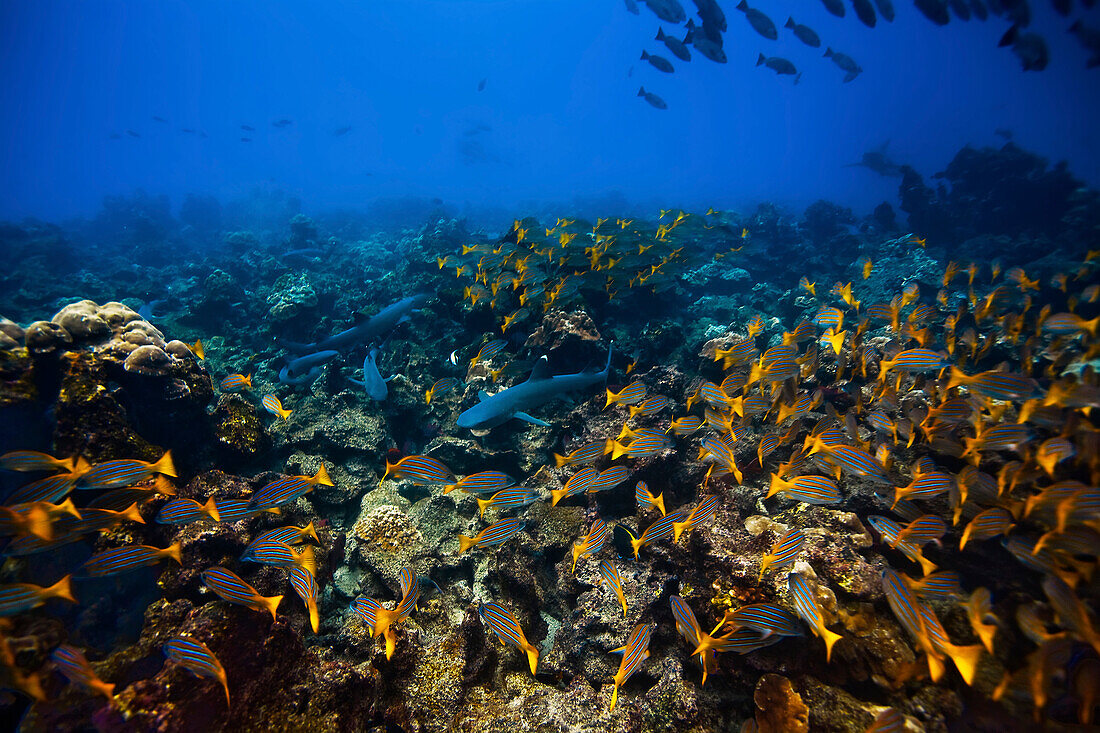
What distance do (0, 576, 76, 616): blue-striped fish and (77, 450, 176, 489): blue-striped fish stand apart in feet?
2.65

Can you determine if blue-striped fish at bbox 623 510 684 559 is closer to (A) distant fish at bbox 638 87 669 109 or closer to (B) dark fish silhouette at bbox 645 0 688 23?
(B) dark fish silhouette at bbox 645 0 688 23

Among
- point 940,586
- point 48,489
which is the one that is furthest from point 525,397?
point 48,489

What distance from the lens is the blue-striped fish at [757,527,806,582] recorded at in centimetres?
302

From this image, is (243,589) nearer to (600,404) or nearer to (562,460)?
(562,460)

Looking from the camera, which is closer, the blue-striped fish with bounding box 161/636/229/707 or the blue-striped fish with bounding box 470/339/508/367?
the blue-striped fish with bounding box 161/636/229/707

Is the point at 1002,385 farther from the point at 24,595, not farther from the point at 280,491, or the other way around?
the point at 24,595

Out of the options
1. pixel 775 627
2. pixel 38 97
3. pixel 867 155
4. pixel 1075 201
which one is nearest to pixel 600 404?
pixel 775 627

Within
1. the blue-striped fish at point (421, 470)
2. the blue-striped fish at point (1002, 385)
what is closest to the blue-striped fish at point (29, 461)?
the blue-striped fish at point (421, 470)

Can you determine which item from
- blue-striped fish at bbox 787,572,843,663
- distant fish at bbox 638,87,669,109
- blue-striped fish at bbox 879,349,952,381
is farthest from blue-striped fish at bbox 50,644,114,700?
distant fish at bbox 638,87,669,109

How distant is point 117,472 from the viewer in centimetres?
330

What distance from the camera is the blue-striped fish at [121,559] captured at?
2982 millimetres

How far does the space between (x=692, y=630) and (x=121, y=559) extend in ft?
14.4

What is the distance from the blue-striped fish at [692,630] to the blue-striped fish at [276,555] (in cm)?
313

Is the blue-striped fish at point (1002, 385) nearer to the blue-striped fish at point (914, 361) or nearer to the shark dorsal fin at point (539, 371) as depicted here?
the blue-striped fish at point (914, 361)
